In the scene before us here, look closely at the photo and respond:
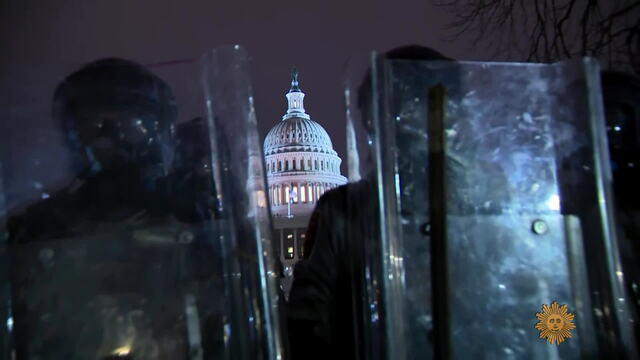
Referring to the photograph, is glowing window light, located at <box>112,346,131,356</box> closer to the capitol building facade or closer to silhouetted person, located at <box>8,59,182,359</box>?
silhouetted person, located at <box>8,59,182,359</box>

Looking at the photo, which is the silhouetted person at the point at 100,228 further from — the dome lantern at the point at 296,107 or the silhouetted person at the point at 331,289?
the dome lantern at the point at 296,107

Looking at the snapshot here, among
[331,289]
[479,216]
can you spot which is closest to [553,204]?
[479,216]

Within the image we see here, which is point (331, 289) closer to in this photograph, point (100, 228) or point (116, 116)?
point (100, 228)

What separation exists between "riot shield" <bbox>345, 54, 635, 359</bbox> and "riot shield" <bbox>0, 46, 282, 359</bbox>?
313 millimetres

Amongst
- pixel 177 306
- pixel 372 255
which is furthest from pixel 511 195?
pixel 177 306

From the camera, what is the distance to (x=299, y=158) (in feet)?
121

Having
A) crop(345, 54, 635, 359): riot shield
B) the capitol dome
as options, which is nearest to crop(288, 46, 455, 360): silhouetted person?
crop(345, 54, 635, 359): riot shield

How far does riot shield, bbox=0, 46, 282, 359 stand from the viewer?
159 cm

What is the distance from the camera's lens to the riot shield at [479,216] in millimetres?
1601

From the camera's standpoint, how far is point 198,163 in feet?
5.53

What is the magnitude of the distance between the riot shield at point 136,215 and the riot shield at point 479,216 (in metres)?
0.31

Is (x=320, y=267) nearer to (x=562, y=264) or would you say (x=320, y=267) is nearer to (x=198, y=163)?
(x=198, y=163)

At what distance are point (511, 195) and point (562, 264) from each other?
246 millimetres

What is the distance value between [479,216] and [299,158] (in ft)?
116
